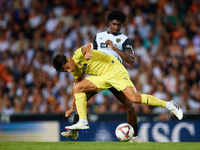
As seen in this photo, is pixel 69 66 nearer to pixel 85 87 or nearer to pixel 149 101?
pixel 85 87

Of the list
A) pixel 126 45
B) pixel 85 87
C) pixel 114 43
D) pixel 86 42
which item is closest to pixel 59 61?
pixel 85 87

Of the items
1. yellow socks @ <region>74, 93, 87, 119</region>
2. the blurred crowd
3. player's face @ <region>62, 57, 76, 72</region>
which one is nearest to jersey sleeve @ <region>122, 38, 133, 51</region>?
player's face @ <region>62, 57, 76, 72</region>

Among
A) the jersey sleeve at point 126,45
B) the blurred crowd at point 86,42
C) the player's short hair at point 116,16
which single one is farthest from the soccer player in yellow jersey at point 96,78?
the blurred crowd at point 86,42

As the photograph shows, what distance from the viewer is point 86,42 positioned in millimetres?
12742

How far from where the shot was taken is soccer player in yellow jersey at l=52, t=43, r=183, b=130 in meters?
6.28

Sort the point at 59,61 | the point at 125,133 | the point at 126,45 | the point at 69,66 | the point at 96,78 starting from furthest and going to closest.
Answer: the point at 126,45 < the point at 96,78 < the point at 125,133 < the point at 69,66 < the point at 59,61

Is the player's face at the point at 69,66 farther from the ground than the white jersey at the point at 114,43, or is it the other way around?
the white jersey at the point at 114,43

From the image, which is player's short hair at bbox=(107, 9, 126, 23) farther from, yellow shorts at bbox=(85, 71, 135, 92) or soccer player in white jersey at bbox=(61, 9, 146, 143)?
yellow shorts at bbox=(85, 71, 135, 92)

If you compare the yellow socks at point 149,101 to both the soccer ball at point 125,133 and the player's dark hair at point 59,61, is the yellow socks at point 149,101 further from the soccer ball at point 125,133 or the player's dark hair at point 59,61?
the player's dark hair at point 59,61

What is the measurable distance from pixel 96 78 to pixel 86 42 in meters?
6.36

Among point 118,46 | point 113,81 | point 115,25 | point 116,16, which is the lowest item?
point 113,81

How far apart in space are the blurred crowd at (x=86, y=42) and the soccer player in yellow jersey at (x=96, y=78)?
333 centimetres

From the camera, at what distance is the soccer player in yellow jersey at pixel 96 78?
6.28 meters

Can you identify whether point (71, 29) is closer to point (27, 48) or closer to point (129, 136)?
point (27, 48)
